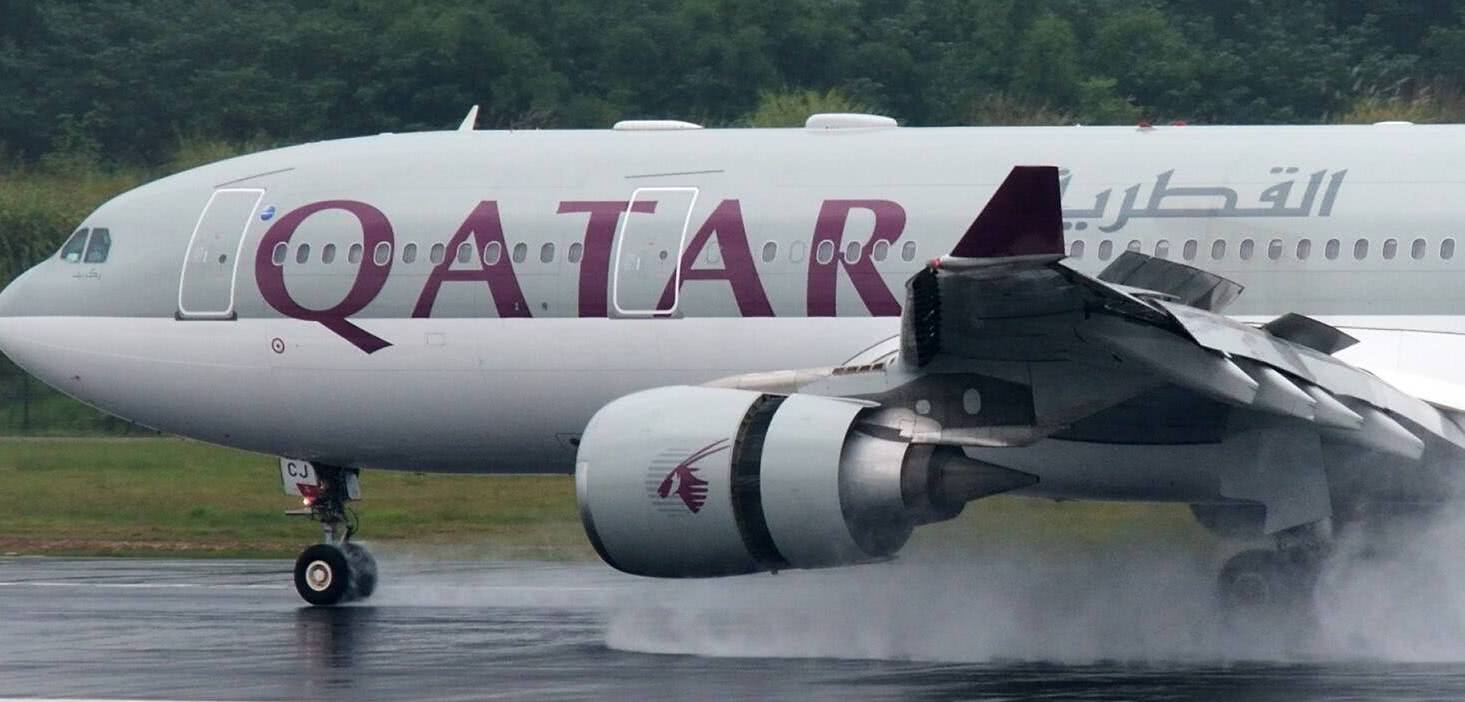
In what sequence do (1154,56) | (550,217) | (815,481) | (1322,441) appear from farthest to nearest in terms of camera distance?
(1154,56) → (550,217) → (1322,441) → (815,481)

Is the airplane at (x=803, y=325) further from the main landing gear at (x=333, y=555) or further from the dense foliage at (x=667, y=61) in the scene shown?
the dense foliage at (x=667, y=61)

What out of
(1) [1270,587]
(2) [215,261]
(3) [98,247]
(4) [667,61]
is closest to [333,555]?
(2) [215,261]

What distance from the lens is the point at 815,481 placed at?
14.5 m

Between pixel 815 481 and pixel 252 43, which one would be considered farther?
pixel 252 43

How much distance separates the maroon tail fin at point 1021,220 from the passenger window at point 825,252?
4597mm

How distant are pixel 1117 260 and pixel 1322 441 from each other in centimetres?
164

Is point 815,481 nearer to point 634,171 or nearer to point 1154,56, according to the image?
Answer: point 634,171

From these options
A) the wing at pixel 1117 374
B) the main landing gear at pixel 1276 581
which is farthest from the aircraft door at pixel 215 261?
the main landing gear at pixel 1276 581

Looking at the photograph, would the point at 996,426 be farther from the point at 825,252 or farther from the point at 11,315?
the point at 11,315

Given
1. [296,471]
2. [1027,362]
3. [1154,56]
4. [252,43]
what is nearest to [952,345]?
[1027,362]

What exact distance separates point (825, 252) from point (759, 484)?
11.5 feet

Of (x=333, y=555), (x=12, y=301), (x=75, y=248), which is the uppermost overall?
(x=75, y=248)

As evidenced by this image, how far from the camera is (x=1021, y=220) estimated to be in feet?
42.6

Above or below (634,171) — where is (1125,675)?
below
